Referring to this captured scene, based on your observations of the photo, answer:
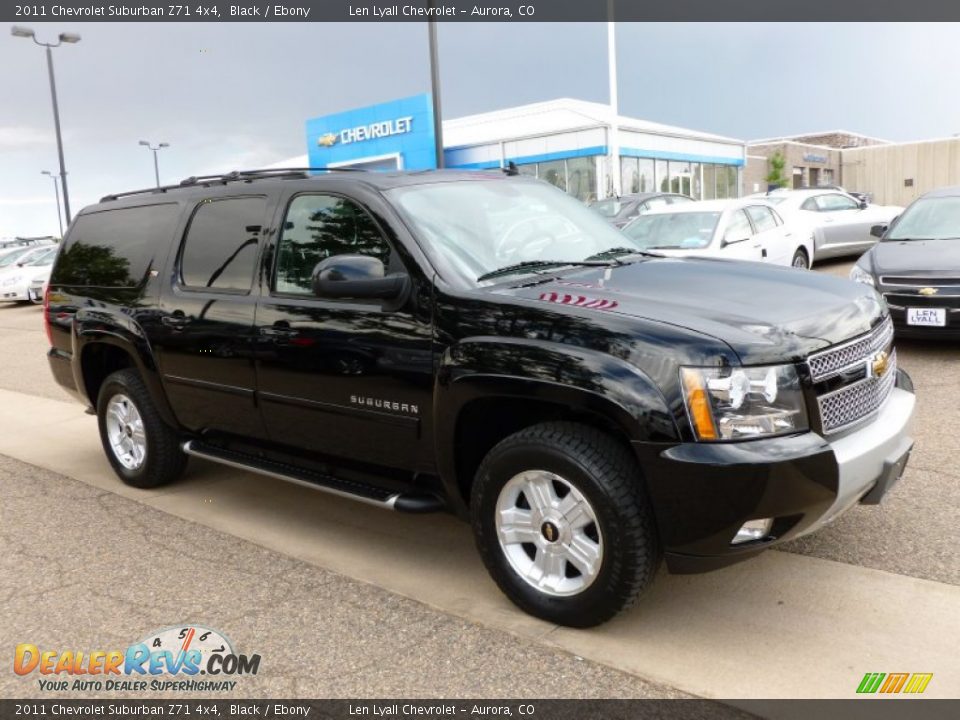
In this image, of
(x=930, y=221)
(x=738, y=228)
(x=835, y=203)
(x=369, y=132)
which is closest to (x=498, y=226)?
(x=930, y=221)

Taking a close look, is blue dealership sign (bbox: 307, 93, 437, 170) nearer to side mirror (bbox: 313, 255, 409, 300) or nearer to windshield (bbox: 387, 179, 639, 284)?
windshield (bbox: 387, 179, 639, 284)

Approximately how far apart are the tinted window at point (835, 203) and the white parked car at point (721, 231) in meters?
3.74

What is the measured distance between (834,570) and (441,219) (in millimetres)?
2365

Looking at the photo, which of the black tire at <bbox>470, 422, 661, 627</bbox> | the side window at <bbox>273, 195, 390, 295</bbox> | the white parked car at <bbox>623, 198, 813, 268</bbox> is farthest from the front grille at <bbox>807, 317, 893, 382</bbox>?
the white parked car at <bbox>623, 198, 813, 268</bbox>

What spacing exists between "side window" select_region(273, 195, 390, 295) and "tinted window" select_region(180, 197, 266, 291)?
0.25m

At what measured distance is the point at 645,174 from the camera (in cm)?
3462

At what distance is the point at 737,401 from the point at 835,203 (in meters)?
13.9

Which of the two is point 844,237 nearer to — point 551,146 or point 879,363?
point 879,363

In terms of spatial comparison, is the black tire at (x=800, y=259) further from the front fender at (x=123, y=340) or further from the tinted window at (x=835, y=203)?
the front fender at (x=123, y=340)

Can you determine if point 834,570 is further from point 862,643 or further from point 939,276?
A: point 939,276

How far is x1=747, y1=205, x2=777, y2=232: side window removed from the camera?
11.1m

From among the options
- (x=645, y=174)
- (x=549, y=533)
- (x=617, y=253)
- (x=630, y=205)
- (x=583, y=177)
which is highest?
(x=645, y=174)

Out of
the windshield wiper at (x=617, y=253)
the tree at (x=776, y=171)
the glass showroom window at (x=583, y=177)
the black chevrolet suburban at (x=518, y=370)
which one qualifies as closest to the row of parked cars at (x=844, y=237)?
the windshield wiper at (x=617, y=253)

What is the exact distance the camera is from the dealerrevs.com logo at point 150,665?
10.5 ft
